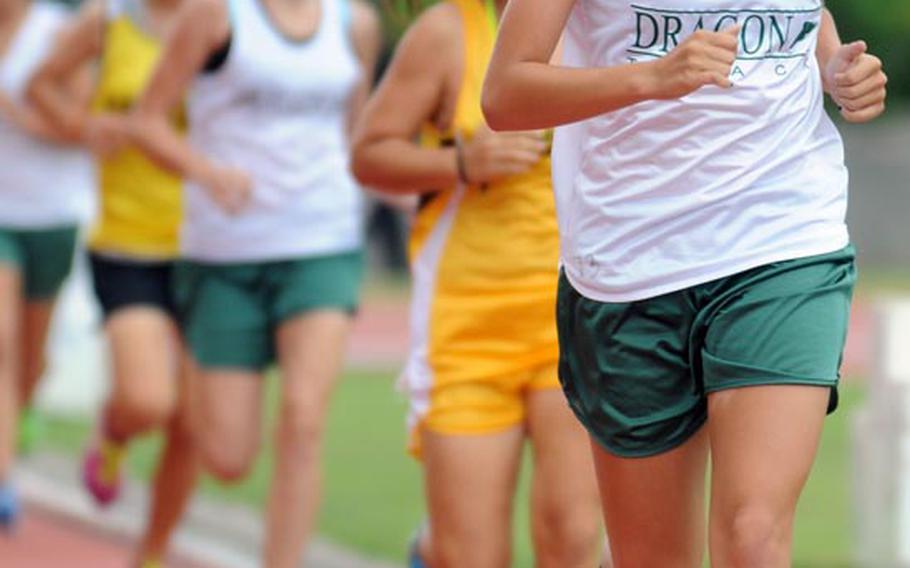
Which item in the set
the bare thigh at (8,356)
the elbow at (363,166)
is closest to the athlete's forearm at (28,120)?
the bare thigh at (8,356)

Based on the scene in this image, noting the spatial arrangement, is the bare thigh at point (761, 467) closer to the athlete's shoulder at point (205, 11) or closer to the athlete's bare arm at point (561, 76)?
the athlete's bare arm at point (561, 76)

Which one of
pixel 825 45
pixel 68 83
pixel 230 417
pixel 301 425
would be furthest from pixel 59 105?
pixel 825 45

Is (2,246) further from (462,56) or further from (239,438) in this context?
(462,56)

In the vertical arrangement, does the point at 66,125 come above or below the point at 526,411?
below

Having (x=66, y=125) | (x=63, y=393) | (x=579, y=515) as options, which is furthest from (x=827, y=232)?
(x=63, y=393)

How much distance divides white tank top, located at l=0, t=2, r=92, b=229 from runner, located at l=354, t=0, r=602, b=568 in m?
4.48

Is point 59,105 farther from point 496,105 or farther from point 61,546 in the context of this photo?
point 496,105

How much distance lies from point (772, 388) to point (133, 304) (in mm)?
4880

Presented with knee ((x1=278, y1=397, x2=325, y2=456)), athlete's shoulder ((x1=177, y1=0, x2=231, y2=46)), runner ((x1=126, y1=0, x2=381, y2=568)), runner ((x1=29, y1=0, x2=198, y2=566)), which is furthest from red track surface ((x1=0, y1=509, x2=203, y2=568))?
athlete's shoulder ((x1=177, y1=0, x2=231, y2=46))

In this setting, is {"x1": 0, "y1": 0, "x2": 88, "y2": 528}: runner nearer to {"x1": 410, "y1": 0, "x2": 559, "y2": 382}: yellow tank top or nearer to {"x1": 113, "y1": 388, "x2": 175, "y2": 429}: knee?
{"x1": 113, "y1": 388, "x2": 175, "y2": 429}: knee

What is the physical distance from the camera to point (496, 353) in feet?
20.5

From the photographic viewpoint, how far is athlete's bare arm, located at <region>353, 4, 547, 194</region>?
612cm

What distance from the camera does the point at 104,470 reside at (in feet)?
33.1

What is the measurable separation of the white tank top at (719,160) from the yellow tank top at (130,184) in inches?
175
